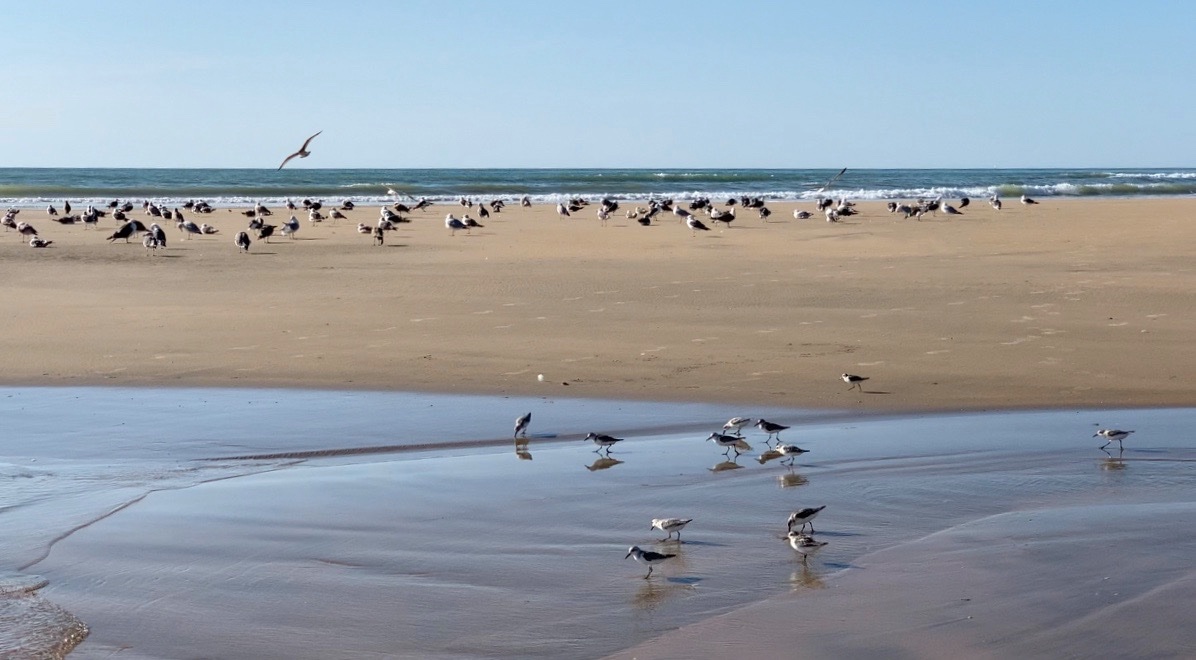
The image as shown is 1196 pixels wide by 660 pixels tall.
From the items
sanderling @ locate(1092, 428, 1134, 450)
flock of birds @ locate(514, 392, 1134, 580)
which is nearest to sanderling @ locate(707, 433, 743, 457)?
flock of birds @ locate(514, 392, 1134, 580)

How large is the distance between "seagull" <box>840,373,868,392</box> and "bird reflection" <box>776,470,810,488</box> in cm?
284

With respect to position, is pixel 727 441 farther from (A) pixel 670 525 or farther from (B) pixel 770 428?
(A) pixel 670 525

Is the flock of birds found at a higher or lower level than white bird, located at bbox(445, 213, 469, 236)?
lower

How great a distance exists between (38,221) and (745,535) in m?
33.9

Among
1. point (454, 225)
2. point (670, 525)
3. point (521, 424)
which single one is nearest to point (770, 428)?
point (521, 424)

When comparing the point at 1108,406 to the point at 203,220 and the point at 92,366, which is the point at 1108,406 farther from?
the point at 203,220

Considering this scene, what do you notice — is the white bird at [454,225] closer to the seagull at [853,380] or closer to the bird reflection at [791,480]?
the seagull at [853,380]

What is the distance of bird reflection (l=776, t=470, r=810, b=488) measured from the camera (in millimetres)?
8248

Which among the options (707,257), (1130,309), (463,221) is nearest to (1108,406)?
(1130,309)

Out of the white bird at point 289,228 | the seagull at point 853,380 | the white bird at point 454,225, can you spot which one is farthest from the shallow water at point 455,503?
the white bird at point 454,225

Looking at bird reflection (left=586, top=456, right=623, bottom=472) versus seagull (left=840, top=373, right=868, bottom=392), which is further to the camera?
seagull (left=840, top=373, right=868, bottom=392)

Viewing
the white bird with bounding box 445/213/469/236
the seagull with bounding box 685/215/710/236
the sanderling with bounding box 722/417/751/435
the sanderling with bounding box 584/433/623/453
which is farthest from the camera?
the white bird with bounding box 445/213/469/236

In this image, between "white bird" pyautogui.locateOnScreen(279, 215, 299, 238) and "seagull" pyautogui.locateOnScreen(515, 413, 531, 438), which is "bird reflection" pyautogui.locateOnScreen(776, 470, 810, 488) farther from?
"white bird" pyautogui.locateOnScreen(279, 215, 299, 238)

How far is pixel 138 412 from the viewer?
10.6m
